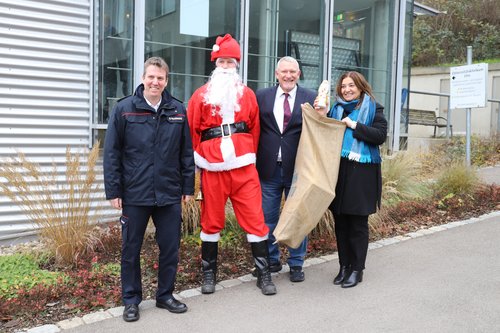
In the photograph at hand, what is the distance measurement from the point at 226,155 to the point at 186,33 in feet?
12.3

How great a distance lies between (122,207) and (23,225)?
3.02 metres

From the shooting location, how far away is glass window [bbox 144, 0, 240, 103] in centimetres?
717

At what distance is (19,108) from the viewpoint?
636cm

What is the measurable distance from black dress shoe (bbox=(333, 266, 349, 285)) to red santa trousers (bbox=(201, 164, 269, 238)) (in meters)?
A: 0.79

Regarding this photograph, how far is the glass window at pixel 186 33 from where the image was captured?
23.5ft

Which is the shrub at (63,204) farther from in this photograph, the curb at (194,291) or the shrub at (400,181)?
the shrub at (400,181)

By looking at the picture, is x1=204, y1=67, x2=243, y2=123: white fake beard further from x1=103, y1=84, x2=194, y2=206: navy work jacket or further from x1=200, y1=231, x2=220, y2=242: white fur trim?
x1=200, y1=231, x2=220, y2=242: white fur trim

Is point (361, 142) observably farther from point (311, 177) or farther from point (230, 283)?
point (230, 283)

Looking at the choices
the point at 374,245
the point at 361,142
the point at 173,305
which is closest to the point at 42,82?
the point at 173,305

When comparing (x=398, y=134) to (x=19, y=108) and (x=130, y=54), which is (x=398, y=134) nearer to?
(x=130, y=54)

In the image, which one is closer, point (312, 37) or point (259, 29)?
point (259, 29)

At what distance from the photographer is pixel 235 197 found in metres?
4.43

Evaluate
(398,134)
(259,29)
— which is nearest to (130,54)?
(259,29)

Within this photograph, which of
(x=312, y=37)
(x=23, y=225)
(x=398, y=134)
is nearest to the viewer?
(x=23, y=225)
